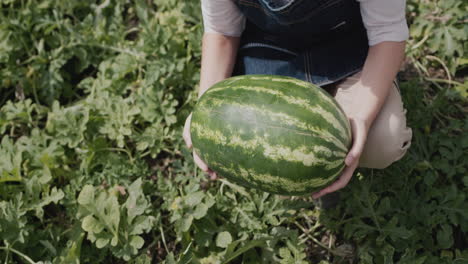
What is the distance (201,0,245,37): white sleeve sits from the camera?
7.27 ft

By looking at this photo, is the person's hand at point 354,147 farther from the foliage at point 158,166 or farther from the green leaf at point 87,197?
the green leaf at point 87,197

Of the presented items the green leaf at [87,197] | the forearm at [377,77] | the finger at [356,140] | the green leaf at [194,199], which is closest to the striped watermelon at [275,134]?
the finger at [356,140]

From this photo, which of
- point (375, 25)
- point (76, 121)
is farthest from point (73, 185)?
point (375, 25)

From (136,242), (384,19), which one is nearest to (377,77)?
(384,19)

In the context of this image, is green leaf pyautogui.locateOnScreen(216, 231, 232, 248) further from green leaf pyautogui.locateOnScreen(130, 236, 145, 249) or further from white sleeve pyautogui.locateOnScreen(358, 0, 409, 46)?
white sleeve pyautogui.locateOnScreen(358, 0, 409, 46)

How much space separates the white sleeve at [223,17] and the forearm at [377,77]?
0.71 metres

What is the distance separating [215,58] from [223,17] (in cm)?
23

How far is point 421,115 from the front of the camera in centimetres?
266

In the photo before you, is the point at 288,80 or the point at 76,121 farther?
the point at 76,121

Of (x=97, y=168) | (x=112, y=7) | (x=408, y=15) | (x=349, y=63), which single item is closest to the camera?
(x=349, y=63)

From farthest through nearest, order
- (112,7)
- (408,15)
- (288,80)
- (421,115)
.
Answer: (112,7) < (408,15) < (421,115) < (288,80)

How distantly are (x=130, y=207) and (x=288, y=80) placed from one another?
122cm

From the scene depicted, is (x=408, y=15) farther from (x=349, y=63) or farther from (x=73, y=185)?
(x=73, y=185)

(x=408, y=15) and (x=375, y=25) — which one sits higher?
(x=375, y=25)
